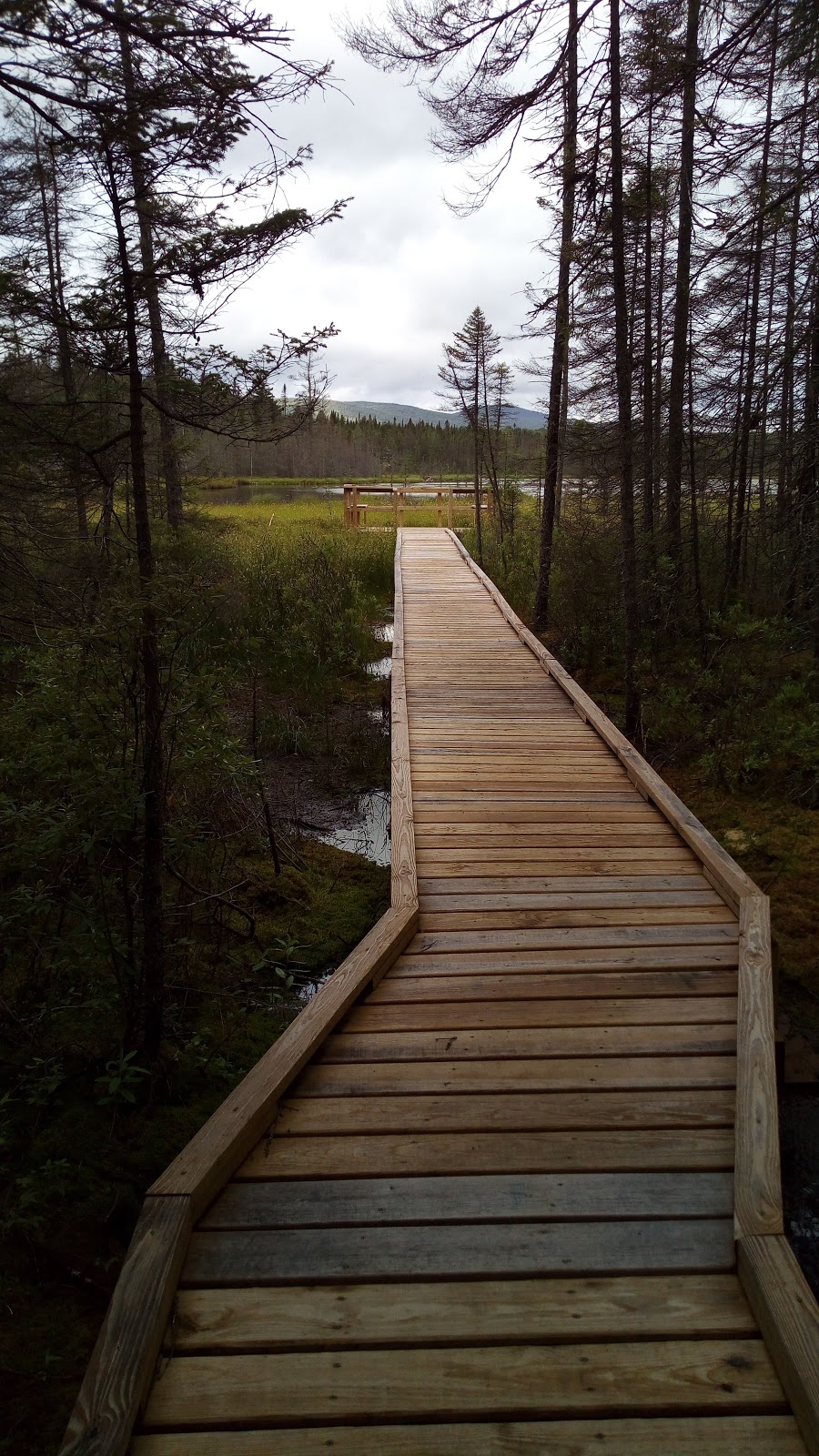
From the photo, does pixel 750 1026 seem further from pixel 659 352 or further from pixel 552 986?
pixel 659 352

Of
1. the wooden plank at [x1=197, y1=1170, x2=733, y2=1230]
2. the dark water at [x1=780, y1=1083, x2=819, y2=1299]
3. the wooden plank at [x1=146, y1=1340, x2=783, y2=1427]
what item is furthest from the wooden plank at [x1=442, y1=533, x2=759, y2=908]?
the wooden plank at [x1=146, y1=1340, x2=783, y2=1427]

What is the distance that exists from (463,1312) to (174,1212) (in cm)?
77

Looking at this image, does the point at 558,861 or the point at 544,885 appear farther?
the point at 558,861

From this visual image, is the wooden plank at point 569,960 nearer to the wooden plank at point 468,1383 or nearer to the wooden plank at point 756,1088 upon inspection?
the wooden plank at point 756,1088

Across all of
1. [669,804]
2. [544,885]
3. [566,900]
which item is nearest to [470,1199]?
[566,900]

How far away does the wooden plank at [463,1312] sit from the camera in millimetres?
1838

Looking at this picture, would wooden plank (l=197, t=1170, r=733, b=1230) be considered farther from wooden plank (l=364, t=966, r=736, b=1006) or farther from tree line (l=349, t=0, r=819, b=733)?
tree line (l=349, t=0, r=819, b=733)

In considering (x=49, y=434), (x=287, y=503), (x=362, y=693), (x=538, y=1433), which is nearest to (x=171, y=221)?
(x=49, y=434)

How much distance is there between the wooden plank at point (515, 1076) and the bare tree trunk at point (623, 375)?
5145mm

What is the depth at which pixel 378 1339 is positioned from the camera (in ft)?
6.03

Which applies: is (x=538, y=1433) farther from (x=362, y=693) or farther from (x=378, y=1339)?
(x=362, y=693)

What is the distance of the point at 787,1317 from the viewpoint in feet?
5.91

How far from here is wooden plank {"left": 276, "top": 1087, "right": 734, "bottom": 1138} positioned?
252cm

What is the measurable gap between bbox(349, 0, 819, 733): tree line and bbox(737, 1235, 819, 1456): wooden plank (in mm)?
3754
